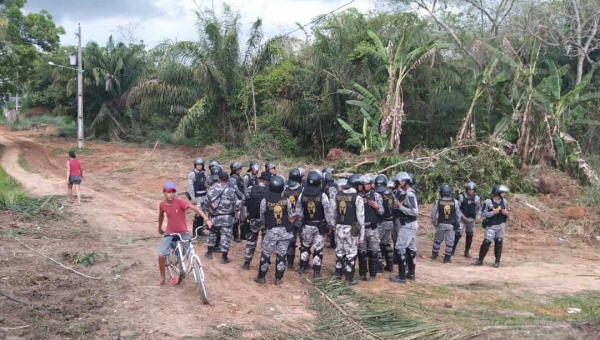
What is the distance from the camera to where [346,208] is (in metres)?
8.34

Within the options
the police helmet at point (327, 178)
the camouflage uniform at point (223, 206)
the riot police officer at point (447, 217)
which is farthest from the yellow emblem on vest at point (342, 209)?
the riot police officer at point (447, 217)

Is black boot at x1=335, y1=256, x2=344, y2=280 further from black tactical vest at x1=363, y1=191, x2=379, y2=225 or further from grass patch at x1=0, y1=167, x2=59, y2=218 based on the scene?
grass patch at x1=0, y1=167, x2=59, y2=218

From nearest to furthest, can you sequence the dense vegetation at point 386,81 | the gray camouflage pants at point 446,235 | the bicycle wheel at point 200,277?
the bicycle wheel at point 200,277
the gray camouflage pants at point 446,235
the dense vegetation at point 386,81

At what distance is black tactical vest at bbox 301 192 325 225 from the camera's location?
860 cm

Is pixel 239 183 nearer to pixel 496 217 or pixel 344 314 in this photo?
pixel 344 314

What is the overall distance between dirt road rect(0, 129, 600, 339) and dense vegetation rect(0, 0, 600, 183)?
4367 mm

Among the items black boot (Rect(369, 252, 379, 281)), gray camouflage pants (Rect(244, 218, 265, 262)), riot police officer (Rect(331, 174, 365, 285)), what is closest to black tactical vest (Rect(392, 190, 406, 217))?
black boot (Rect(369, 252, 379, 281))

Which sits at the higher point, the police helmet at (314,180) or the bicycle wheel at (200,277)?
the police helmet at (314,180)

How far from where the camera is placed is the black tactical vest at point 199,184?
36.2 feet

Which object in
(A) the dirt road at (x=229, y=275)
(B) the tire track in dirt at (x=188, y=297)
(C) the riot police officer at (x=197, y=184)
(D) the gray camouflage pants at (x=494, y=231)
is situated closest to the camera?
(B) the tire track in dirt at (x=188, y=297)

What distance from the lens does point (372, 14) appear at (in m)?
24.5

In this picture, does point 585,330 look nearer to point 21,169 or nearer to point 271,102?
point 271,102

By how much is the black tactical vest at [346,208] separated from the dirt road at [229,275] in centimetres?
111

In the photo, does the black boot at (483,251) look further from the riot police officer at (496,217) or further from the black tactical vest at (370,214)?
the black tactical vest at (370,214)
